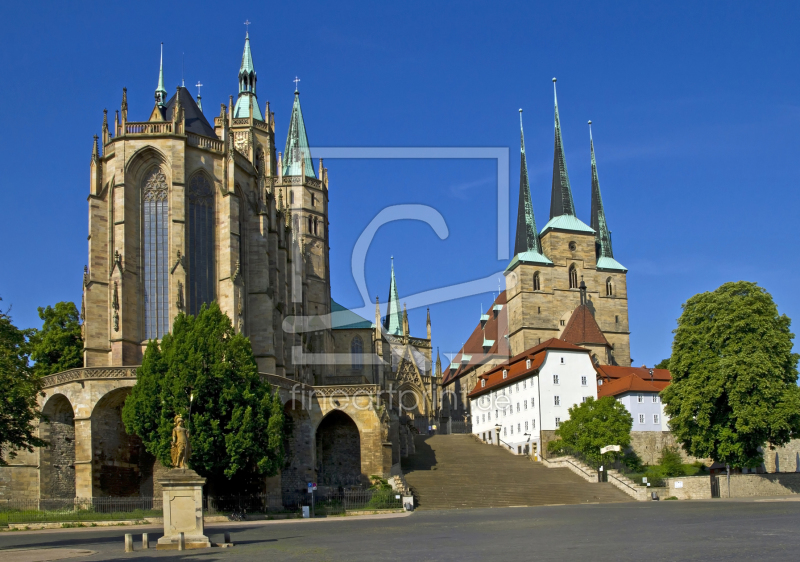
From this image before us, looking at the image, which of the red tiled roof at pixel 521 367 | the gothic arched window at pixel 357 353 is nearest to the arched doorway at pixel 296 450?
the red tiled roof at pixel 521 367

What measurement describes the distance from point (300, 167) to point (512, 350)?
102 feet

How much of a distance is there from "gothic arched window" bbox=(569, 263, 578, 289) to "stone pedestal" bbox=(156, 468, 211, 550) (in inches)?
3039

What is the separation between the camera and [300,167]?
271ft

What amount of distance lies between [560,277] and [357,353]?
2594 centimetres

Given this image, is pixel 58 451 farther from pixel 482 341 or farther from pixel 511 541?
pixel 482 341

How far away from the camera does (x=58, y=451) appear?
4488 centimetres

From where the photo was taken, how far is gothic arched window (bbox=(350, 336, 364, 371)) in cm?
8194

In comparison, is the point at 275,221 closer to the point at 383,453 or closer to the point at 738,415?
the point at 383,453

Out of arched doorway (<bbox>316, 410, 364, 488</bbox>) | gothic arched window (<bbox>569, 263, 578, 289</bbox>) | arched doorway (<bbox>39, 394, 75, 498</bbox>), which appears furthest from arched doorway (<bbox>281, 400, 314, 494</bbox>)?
gothic arched window (<bbox>569, 263, 578, 289</bbox>)

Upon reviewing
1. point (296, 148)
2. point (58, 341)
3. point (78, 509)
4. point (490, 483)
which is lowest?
point (490, 483)

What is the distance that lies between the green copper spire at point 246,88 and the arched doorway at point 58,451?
4143cm

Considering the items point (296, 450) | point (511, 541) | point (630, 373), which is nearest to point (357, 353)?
point (630, 373)

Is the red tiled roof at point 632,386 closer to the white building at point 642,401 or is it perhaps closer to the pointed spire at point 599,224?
the white building at point 642,401

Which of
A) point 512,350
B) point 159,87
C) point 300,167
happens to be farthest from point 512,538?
point 512,350
